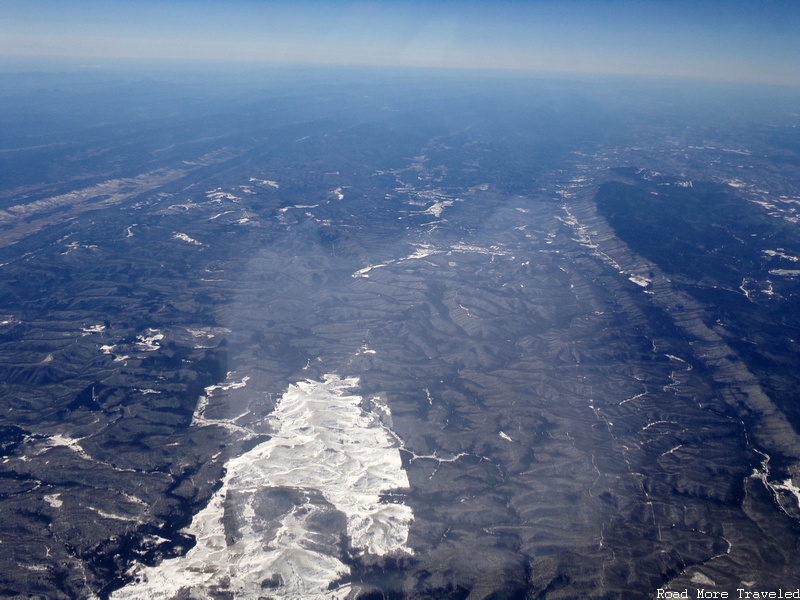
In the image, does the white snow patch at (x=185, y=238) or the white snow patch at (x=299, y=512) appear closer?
the white snow patch at (x=299, y=512)

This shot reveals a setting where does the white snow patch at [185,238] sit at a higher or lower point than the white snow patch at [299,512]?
higher

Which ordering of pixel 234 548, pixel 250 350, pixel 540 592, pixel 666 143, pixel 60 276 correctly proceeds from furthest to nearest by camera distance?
pixel 666 143, pixel 60 276, pixel 250 350, pixel 234 548, pixel 540 592

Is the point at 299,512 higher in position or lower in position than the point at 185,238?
lower

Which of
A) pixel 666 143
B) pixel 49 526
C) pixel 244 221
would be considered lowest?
pixel 49 526

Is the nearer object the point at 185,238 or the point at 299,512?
the point at 299,512

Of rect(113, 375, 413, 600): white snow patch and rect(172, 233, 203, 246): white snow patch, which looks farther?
rect(172, 233, 203, 246): white snow patch

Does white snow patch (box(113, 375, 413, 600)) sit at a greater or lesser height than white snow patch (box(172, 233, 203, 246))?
lesser

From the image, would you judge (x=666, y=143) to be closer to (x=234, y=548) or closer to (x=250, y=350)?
(x=250, y=350)

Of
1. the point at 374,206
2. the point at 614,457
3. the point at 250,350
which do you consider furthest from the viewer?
the point at 374,206

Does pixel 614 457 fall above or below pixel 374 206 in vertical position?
below

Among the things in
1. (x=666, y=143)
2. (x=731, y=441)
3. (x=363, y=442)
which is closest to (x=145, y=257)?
(x=363, y=442)

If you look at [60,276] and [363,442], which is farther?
[60,276]
